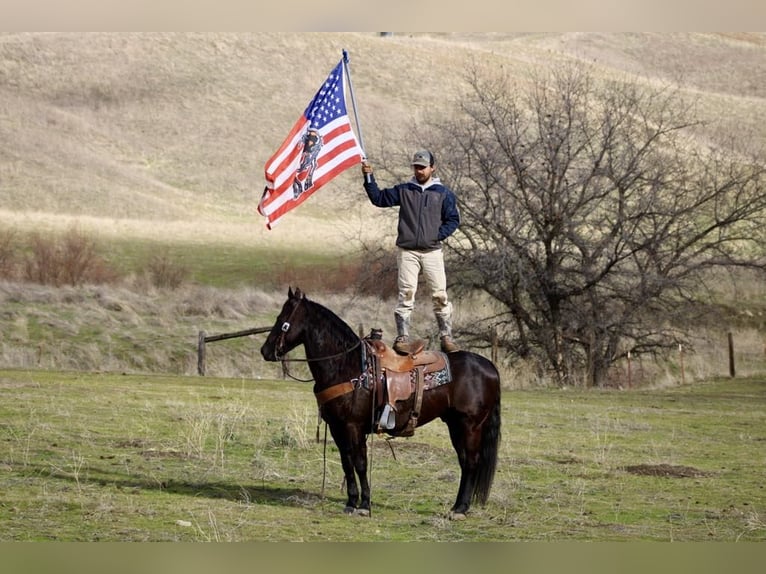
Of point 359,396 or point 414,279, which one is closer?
point 359,396

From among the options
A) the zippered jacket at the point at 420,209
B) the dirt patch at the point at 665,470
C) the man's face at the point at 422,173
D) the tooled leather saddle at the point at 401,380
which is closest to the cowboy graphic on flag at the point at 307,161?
the zippered jacket at the point at 420,209

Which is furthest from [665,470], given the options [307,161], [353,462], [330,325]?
[307,161]

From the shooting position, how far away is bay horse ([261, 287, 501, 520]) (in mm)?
12617

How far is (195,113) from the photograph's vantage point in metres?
87.4

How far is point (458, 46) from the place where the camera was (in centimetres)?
11025

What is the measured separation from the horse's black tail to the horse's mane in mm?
1704

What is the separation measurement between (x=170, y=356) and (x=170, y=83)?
61.8m

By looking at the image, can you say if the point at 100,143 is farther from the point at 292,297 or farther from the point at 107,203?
the point at 292,297

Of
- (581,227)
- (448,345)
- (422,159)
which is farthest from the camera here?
(581,227)

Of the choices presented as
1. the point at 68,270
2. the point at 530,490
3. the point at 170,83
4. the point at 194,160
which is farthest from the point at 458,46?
the point at 530,490

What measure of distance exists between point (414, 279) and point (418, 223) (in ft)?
1.93

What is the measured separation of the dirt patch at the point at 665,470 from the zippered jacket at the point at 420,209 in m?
5.09

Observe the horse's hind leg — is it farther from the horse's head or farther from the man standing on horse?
the horse's head

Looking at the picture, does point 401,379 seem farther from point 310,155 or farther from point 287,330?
point 310,155
